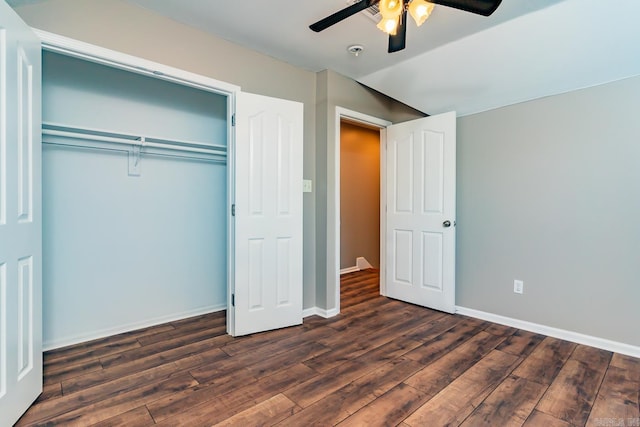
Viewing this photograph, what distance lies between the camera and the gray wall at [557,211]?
2322 mm

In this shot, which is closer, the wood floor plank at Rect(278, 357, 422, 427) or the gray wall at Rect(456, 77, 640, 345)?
the wood floor plank at Rect(278, 357, 422, 427)

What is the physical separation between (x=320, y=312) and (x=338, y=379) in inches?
46.2

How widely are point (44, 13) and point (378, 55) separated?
2.29 m

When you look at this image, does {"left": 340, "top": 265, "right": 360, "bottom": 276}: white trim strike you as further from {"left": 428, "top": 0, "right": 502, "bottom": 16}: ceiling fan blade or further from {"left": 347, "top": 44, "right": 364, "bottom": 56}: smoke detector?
{"left": 428, "top": 0, "right": 502, "bottom": 16}: ceiling fan blade

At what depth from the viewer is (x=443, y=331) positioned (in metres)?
2.73

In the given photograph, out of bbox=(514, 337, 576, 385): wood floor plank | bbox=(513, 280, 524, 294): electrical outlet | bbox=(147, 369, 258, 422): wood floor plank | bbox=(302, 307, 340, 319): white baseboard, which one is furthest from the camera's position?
bbox=(302, 307, 340, 319): white baseboard

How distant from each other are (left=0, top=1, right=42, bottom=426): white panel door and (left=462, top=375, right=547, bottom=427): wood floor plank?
215cm

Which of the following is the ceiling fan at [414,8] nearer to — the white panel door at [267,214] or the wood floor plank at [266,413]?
the white panel door at [267,214]

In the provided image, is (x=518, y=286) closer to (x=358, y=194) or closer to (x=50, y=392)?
(x=358, y=194)

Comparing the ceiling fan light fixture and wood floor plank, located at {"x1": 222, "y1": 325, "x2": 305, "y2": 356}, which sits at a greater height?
the ceiling fan light fixture

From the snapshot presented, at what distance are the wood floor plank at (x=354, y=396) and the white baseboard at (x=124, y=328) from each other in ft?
5.92

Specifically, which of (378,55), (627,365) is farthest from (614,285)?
(378,55)

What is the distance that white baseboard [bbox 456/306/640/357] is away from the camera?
2311mm

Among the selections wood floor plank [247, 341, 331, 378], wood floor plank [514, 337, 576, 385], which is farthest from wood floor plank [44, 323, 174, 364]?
wood floor plank [514, 337, 576, 385]
